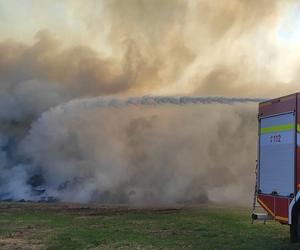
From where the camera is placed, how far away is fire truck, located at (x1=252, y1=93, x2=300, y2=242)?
475 inches

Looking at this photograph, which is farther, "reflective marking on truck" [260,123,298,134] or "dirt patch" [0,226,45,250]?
"dirt patch" [0,226,45,250]

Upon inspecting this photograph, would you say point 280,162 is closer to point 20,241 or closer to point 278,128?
point 278,128

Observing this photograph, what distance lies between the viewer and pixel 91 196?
3997 centimetres

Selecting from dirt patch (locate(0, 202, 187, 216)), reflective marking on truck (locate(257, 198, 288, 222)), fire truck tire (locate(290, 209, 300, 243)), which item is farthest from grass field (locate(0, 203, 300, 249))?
dirt patch (locate(0, 202, 187, 216))

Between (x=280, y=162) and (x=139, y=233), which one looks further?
(x=139, y=233)

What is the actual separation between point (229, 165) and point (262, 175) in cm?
2770

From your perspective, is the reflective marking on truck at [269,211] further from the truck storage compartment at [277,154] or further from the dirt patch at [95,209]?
the dirt patch at [95,209]

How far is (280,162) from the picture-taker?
12.8 meters

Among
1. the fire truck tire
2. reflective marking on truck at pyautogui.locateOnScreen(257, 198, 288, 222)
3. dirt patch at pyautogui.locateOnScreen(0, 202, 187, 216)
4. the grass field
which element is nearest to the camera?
the fire truck tire

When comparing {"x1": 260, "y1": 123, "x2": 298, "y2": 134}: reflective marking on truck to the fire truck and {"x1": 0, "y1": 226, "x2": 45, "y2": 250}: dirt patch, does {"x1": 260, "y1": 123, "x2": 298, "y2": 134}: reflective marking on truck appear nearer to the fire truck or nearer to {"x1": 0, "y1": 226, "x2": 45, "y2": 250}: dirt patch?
the fire truck

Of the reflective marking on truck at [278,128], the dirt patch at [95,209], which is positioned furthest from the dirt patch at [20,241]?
the dirt patch at [95,209]

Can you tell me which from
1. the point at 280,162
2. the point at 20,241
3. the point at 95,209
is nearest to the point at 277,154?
the point at 280,162

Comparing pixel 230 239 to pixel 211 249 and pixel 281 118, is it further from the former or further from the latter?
pixel 281 118

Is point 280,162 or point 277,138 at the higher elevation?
point 277,138
